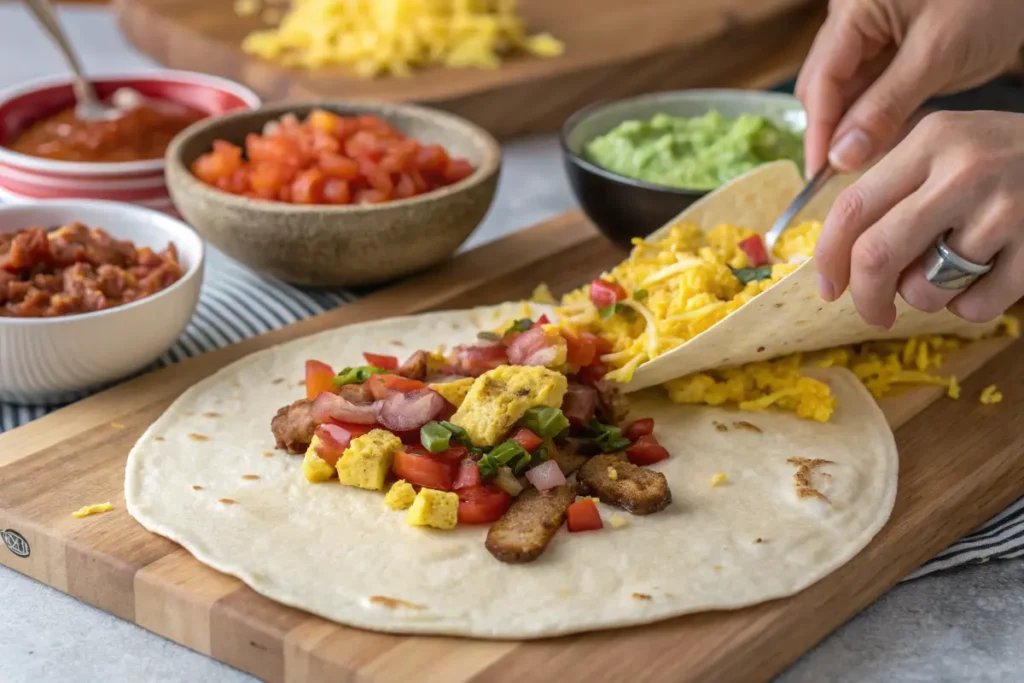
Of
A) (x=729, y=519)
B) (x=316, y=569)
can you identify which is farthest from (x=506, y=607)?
(x=729, y=519)

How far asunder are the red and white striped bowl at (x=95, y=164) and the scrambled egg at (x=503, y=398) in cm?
202

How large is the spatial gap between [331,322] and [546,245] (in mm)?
968

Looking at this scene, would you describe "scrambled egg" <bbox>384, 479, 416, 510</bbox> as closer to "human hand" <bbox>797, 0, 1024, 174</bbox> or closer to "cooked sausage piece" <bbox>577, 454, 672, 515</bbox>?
"cooked sausage piece" <bbox>577, 454, 672, 515</bbox>

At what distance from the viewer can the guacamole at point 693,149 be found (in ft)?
13.9

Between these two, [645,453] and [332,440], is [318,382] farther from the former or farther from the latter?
[645,453]

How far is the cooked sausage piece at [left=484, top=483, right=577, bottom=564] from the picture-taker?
256 centimetres

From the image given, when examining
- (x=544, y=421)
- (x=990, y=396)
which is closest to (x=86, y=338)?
(x=544, y=421)

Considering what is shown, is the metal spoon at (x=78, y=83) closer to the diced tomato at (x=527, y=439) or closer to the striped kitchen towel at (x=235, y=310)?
the striped kitchen towel at (x=235, y=310)

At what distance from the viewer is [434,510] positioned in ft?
8.71

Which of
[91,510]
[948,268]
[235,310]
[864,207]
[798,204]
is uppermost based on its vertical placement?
[864,207]

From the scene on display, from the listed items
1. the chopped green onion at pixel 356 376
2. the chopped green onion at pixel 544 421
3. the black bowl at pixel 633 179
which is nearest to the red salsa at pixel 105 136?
the black bowl at pixel 633 179

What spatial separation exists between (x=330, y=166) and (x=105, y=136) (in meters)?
1.16

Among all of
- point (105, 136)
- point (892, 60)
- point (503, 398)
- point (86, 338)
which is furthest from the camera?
point (105, 136)

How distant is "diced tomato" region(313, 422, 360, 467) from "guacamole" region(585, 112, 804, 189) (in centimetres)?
179
